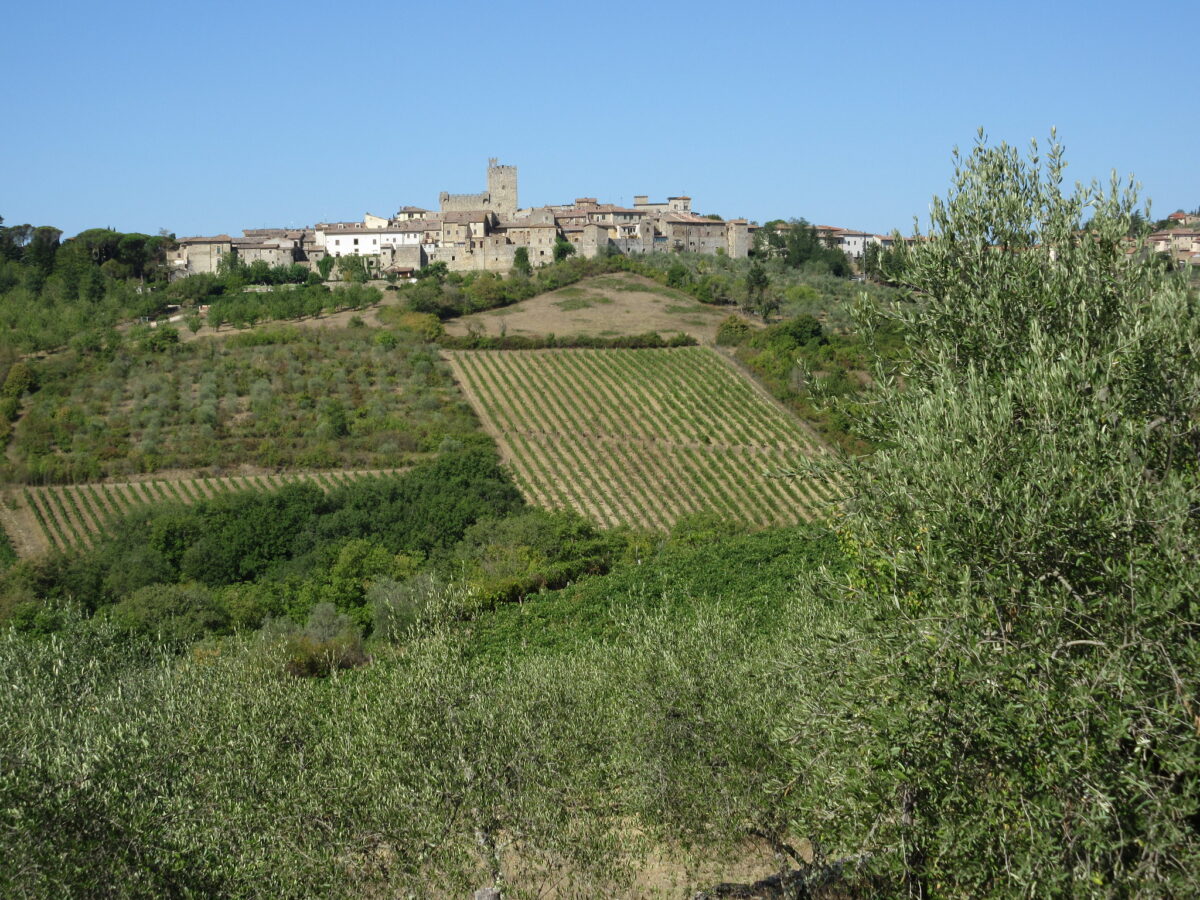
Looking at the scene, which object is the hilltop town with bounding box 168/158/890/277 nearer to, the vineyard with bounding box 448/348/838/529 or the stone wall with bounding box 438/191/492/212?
the stone wall with bounding box 438/191/492/212

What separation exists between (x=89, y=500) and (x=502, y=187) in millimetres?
87351

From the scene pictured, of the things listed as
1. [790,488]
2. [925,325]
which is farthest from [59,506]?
[925,325]

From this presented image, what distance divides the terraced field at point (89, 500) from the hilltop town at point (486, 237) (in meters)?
59.0

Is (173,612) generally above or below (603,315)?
below

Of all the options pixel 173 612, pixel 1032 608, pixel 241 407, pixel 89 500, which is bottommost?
pixel 173 612

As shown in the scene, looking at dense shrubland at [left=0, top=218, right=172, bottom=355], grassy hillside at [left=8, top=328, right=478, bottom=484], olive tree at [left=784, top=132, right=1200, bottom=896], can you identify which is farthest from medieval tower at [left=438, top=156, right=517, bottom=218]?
olive tree at [left=784, top=132, right=1200, bottom=896]

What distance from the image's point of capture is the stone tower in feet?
431

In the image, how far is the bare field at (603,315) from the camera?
261ft

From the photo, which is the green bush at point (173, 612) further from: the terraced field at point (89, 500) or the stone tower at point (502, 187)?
the stone tower at point (502, 187)

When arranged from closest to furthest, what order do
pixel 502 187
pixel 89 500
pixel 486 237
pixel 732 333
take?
pixel 89 500 → pixel 732 333 → pixel 486 237 → pixel 502 187

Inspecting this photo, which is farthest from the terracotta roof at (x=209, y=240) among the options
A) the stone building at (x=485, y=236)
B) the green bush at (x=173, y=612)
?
the green bush at (x=173, y=612)

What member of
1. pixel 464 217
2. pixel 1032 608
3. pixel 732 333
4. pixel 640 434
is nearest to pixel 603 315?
pixel 732 333

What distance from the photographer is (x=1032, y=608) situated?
7902mm

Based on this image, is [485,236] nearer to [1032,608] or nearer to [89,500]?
[89,500]
